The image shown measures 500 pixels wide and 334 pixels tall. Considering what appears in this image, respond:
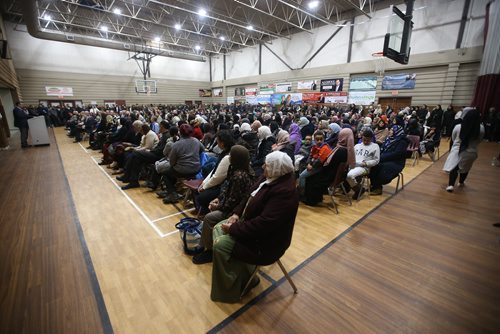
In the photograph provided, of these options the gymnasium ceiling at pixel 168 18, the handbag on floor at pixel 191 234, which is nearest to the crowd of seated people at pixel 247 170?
the handbag on floor at pixel 191 234

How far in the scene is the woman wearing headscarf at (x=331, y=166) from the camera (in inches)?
136

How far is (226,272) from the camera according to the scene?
181 centimetres

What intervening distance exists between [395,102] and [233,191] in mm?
13377

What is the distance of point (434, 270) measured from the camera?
7.38 ft

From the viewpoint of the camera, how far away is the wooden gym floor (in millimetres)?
1716

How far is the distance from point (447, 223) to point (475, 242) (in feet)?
1.46

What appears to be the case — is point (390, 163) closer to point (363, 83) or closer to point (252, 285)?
point (252, 285)

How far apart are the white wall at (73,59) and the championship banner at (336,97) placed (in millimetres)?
15569

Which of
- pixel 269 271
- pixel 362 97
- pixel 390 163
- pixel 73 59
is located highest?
pixel 73 59

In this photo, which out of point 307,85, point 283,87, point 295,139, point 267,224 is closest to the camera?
point 267,224

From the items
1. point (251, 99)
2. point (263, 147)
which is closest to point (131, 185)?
point (263, 147)

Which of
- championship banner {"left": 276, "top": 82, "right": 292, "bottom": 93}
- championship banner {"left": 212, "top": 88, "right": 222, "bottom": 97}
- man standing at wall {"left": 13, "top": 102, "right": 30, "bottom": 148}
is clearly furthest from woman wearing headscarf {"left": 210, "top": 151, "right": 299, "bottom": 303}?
championship banner {"left": 212, "top": 88, "right": 222, "bottom": 97}

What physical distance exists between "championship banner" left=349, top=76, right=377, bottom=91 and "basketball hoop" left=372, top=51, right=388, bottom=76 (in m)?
0.44

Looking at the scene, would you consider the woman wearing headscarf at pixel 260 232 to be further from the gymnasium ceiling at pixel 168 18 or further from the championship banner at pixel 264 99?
the championship banner at pixel 264 99
